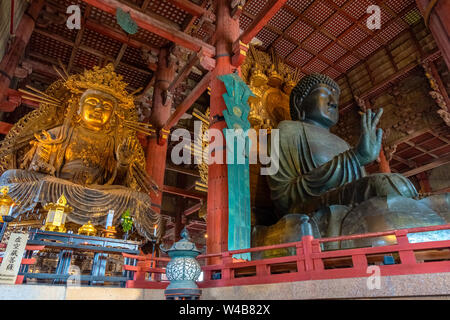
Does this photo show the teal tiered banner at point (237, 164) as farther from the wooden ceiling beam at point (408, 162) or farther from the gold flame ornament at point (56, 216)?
the wooden ceiling beam at point (408, 162)

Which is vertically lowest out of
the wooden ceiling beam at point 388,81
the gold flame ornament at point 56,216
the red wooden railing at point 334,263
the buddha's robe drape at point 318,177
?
the red wooden railing at point 334,263

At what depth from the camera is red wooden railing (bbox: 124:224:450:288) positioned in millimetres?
1997

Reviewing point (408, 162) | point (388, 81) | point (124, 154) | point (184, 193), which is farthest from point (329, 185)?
point (408, 162)

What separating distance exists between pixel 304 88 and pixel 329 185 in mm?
2304

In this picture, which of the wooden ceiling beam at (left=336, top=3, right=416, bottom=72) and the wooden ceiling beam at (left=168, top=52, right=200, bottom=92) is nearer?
the wooden ceiling beam at (left=168, top=52, right=200, bottom=92)

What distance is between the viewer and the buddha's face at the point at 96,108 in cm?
582

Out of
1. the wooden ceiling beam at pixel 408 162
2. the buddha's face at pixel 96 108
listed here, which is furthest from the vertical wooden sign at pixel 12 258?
the wooden ceiling beam at pixel 408 162

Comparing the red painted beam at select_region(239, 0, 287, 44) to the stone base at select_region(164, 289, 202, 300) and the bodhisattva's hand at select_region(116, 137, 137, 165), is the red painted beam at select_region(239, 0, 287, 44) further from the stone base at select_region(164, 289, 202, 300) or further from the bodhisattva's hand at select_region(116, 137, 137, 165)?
the stone base at select_region(164, 289, 202, 300)

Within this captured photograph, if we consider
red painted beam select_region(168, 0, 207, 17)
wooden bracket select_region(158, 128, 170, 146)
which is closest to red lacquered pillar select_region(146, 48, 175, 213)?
wooden bracket select_region(158, 128, 170, 146)

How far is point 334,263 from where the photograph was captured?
2598 millimetres

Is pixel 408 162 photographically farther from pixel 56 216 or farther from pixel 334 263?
pixel 56 216

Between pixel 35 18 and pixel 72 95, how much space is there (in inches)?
62.3

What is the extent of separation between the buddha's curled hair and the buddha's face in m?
3.57
